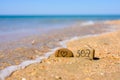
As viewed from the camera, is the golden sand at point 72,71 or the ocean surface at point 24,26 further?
the ocean surface at point 24,26

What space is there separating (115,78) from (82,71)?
99cm

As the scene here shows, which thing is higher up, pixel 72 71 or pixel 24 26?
pixel 72 71

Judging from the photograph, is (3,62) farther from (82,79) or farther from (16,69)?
(82,79)

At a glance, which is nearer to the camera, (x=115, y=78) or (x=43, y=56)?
(x=115, y=78)

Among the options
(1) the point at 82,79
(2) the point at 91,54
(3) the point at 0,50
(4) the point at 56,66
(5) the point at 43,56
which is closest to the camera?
(1) the point at 82,79

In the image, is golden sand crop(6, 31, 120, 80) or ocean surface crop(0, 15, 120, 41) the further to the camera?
ocean surface crop(0, 15, 120, 41)

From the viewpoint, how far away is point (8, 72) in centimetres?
718

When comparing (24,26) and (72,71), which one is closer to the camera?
(72,71)

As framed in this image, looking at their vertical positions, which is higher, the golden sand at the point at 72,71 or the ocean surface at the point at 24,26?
the golden sand at the point at 72,71

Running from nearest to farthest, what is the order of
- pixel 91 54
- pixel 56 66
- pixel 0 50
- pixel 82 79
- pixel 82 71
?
pixel 82 79 < pixel 82 71 < pixel 56 66 < pixel 91 54 < pixel 0 50

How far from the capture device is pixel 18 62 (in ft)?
28.1

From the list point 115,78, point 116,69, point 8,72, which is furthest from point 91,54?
point 8,72

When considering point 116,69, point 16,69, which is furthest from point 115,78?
point 16,69

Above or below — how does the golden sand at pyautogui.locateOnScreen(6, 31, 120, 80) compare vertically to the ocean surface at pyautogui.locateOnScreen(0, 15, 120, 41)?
above
